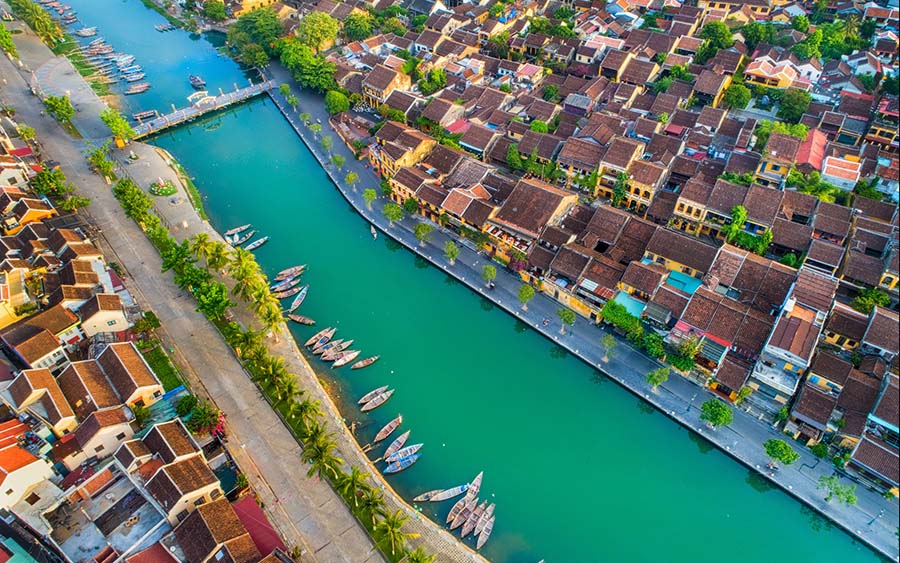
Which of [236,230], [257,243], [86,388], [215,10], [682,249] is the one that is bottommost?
[86,388]

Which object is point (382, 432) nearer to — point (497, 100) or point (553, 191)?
point (553, 191)

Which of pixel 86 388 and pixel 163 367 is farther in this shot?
pixel 163 367

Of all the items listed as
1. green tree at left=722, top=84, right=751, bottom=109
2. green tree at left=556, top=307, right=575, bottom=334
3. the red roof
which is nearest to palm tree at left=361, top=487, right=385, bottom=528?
the red roof

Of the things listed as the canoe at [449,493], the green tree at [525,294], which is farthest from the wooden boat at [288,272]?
the canoe at [449,493]

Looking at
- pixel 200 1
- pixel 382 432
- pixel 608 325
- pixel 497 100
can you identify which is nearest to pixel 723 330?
pixel 608 325

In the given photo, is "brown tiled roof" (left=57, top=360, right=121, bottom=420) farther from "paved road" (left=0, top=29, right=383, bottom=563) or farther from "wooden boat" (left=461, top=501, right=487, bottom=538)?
"wooden boat" (left=461, top=501, right=487, bottom=538)

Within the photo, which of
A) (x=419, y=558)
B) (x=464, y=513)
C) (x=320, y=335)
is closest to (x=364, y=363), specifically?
(x=320, y=335)

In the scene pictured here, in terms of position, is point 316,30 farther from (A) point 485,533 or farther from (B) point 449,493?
(A) point 485,533
